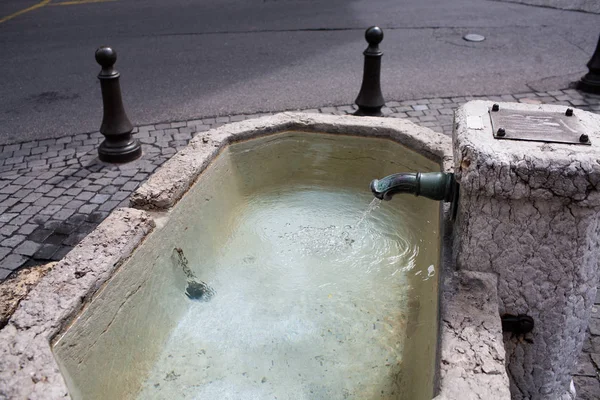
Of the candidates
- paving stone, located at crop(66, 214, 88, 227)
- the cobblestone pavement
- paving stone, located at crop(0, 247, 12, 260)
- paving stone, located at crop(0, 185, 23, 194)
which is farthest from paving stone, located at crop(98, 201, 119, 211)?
paving stone, located at crop(0, 185, 23, 194)

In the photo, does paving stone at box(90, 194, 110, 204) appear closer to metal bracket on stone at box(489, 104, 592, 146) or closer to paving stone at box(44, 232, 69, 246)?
paving stone at box(44, 232, 69, 246)

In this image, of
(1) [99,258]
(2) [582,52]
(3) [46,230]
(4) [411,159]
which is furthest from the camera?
(2) [582,52]

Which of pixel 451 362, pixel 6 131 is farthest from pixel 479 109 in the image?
pixel 6 131

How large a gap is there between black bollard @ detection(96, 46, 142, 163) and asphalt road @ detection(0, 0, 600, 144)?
0.87 meters

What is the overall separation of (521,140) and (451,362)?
926mm

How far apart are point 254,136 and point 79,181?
2205 mm

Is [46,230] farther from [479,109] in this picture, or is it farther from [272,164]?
[479,109]

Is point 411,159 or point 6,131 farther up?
point 411,159

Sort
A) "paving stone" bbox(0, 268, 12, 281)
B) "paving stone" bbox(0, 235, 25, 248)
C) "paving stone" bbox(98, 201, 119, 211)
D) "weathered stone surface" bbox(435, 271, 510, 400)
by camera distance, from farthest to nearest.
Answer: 1. "paving stone" bbox(98, 201, 119, 211)
2. "paving stone" bbox(0, 235, 25, 248)
3. "paving stone" bbox(0, 268, 12, 281)
4. "weathered stone surface" bbox(435, 271, 510, 400)

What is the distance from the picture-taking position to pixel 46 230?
14.0ft

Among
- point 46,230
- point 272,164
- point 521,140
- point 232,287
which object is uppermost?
point 521,140

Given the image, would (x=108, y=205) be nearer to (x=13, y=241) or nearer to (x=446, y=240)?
(x=13, y=241)

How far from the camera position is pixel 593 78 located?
668cm

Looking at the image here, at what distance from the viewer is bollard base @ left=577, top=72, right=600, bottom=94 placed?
6625 millimetres
